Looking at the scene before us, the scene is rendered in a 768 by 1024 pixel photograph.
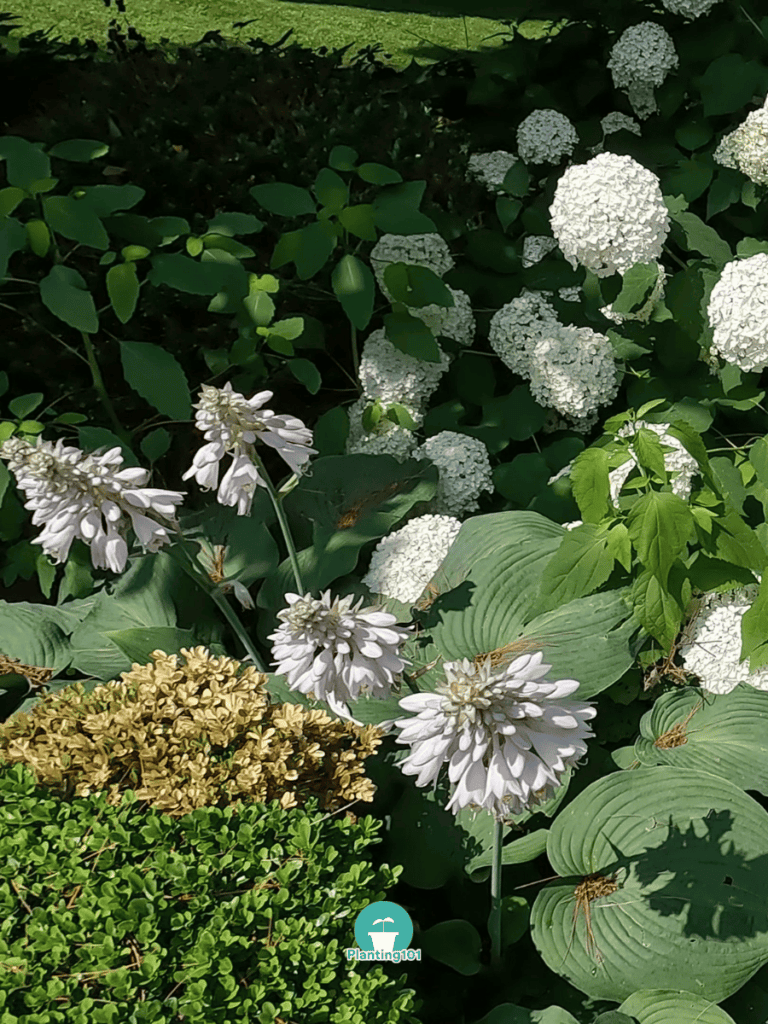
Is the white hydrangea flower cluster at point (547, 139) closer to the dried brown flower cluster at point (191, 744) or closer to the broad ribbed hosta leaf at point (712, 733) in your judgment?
the broad ribbed hosta leaf at point (712, 733)

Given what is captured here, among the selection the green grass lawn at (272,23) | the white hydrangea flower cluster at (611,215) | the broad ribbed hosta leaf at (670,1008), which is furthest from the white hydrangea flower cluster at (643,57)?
the broad ribbed hosta leaf at (670,1008)

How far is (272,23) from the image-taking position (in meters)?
7.70

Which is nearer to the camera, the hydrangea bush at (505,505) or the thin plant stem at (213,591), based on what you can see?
the hydrangea bush at (505,505)

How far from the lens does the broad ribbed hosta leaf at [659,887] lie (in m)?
2.08

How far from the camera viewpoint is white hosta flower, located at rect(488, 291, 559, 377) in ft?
A: 11.4

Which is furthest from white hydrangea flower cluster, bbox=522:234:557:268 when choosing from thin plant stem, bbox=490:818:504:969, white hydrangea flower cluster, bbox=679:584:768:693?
thin plant stem, bbox=490:818:504:969

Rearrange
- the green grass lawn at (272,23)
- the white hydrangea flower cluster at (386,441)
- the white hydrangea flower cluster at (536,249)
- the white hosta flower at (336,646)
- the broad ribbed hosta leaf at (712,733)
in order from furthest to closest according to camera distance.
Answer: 1. the green grass lawn at (272,23)
2. the white hydrangea flower cluster at (536,249)
3. the white hydrangea flower cluster at (386,441)
4. the broad ribbed hosta leaf at (712,733)
5. the white hosta flower at (336,646)

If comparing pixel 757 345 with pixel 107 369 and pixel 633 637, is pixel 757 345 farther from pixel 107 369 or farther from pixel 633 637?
pixel 107 369

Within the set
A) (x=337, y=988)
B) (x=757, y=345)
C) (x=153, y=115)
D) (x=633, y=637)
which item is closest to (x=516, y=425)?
(x=757, y=345)

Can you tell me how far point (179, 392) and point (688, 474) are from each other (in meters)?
1.51

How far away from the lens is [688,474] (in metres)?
2.65

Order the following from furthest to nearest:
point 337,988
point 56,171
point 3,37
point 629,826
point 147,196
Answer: point 3,37 < point 147,196 < point 56,171 < point 629,826 < point 337,988

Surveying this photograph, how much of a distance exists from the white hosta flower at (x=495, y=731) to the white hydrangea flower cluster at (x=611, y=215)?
6.05ft

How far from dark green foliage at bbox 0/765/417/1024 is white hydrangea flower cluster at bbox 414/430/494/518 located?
1434 millimetres
